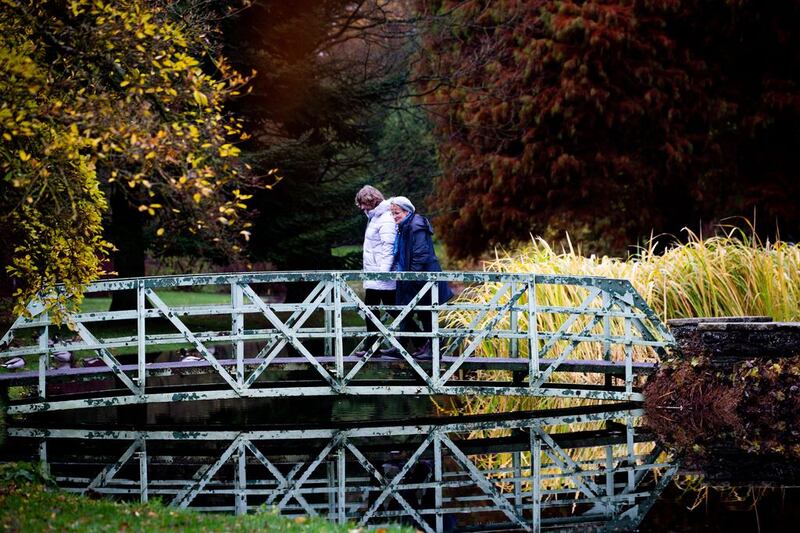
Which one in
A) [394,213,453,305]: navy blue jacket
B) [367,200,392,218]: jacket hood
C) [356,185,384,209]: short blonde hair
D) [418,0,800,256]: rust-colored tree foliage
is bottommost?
[394,213,453,305]: navy blue jacket

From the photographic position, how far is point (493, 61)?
75.5 ft

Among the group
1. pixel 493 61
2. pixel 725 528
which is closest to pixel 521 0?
pixel 493 61

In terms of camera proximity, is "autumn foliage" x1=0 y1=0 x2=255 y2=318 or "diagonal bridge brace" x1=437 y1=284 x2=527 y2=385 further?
"diagonal bridge brace" x1=437 y1=284 x2=527 y2=385

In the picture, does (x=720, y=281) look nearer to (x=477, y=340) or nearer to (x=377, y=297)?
(x=477, y=340)

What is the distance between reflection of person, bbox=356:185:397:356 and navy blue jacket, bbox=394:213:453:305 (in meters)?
0.12

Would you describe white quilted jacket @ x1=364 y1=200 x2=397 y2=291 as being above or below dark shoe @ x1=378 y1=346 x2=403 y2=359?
above

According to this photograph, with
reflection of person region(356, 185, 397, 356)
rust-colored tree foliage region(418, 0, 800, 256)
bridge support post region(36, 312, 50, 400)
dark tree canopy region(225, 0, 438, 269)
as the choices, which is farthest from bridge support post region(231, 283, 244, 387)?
rust-colored tree foliage region(418, 0, 800, 256)

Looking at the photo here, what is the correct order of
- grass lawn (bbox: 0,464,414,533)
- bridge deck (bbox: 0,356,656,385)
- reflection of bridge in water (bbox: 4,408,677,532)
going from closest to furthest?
grass lawn (bbox: 0,464,414,533), reflection of bridge in water (bbox: 4,408,677,532), bridge deck (bbox: 0,356,656,385)

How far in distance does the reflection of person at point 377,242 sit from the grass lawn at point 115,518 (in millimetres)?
5371

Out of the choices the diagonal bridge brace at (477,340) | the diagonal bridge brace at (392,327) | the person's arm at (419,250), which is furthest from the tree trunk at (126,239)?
the diagonal bridge brace at (477,340)

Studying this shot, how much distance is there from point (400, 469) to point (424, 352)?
12.9 feet

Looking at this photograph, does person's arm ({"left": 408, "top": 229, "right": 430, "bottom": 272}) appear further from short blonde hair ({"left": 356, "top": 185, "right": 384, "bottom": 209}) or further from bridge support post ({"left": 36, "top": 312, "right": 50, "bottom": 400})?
bridge support post ({"left": 36, "top": 312, "right": 50, "bottom": 400})

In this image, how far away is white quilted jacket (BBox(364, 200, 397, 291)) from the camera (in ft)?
42.0

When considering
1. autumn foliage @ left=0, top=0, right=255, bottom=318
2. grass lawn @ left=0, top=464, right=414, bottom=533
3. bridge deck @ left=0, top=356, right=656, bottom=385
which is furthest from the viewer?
bridge deck @ left=0, top=356, right=656, bottom=385
